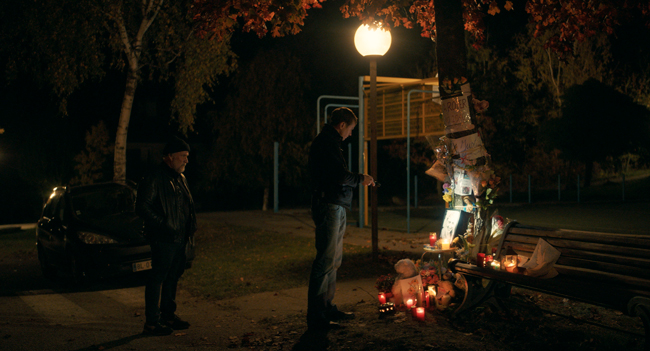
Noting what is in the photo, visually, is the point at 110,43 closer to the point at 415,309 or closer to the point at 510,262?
the point at 415,309

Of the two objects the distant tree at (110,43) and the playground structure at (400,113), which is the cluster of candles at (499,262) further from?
the distant tree at (110,43)

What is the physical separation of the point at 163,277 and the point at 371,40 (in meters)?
5.29

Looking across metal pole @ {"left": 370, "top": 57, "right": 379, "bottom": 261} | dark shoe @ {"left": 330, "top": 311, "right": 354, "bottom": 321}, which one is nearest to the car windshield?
metal pole @ {"left": 370, "top": 57, "right": 379, "bottom": 261}

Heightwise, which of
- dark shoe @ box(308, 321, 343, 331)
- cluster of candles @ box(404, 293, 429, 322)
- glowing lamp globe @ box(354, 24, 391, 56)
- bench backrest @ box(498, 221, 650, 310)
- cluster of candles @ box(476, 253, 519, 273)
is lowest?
dark shoe @ box(308, 321, 343, 331)

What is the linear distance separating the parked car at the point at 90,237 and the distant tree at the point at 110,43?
458 cm

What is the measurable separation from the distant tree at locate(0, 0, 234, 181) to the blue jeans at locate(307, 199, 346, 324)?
8192 millimetres

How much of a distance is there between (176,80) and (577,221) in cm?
1192

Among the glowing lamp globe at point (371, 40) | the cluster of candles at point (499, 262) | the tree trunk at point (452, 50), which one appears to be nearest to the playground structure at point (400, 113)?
the glowing lamp globe at point (371, 40)

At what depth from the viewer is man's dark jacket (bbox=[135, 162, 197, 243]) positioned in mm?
5184

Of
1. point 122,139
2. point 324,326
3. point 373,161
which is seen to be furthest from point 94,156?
point 324,326

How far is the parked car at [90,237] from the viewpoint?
763cm

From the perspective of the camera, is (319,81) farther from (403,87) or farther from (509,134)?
(403,87)

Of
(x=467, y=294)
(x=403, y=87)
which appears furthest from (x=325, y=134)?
(x=403, y=87)

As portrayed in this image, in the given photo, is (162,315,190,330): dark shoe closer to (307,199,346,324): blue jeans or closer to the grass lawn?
(307,199,346,324): blue jeans
